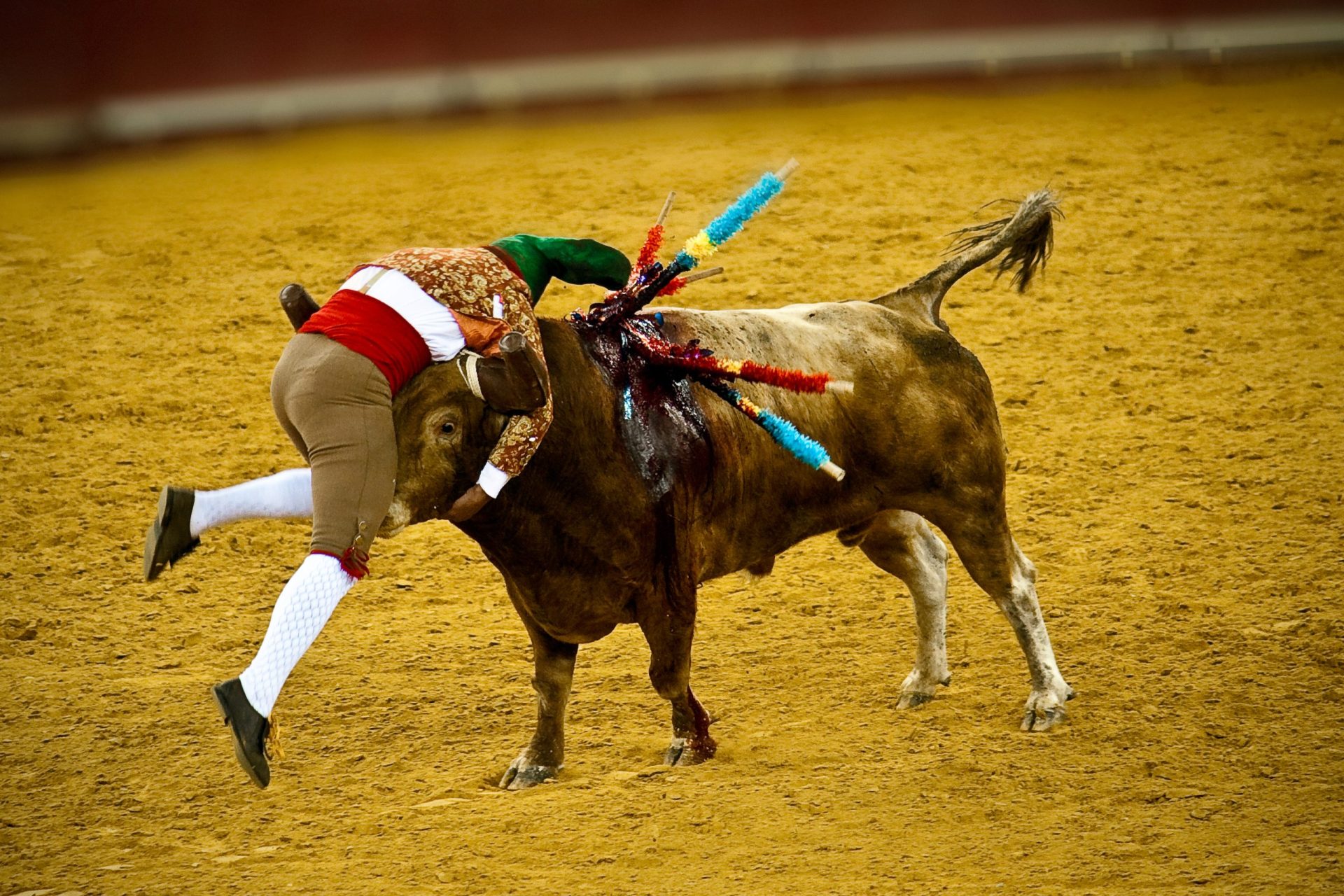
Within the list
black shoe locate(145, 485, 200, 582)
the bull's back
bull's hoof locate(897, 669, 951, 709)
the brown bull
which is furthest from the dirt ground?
black shoe locate(145, 485, 200, 582)

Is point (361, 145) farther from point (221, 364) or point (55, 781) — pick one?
point (55, 781)

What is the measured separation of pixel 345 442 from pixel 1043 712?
244cm

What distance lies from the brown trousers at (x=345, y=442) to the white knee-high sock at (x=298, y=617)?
46 millimetres

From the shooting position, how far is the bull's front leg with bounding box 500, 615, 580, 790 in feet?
15.3

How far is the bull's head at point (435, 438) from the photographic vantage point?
3957mm

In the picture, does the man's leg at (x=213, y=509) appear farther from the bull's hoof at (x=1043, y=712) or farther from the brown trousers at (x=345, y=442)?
the bull's hoof at (x=1043, y=712)

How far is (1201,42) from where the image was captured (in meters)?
12.9

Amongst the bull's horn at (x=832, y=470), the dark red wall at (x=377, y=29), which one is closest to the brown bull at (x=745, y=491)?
the bull's horn at (x=832, y=470)

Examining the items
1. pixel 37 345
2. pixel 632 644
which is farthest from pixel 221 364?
pixel 632 644

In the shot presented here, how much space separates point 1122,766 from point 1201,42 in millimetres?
9763

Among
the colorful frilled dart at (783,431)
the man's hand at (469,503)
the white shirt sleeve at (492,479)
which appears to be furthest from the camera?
the colorful frilled dart at (783,431)

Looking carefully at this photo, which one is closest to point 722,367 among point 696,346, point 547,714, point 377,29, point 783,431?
point 696,346

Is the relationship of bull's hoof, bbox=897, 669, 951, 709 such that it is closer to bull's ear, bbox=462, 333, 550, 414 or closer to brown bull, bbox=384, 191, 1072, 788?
brown bull, bbox=384, 191, 1072, 788

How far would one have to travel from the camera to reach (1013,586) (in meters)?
5.03
